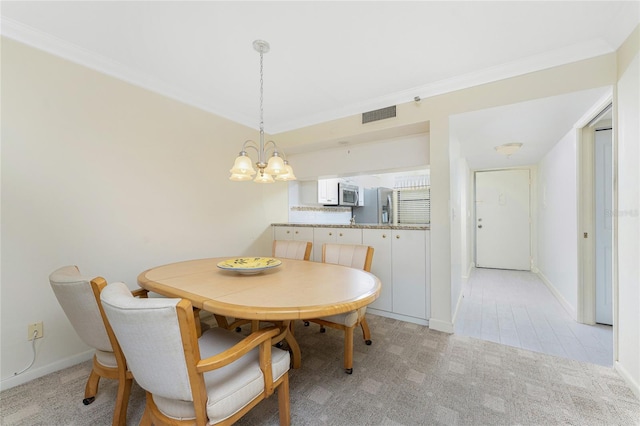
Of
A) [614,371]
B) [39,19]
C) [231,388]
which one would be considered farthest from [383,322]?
[39,19]

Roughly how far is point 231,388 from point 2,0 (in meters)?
2.64

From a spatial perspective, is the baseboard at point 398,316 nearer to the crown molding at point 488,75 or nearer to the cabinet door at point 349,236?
the cabinet door at point 349,236

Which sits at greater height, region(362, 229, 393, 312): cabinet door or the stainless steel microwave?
the stainless steel microwave

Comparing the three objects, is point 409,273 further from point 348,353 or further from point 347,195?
point 347,195

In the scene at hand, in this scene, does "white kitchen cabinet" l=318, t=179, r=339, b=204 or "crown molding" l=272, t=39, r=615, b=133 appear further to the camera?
"white kitchen cabinet" l=318, t=179, r=339, b=204

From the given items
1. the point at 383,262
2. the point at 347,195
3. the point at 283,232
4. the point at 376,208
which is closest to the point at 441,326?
the point at 383,262

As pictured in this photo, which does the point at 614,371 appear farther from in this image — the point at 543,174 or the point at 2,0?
the point at 2,0

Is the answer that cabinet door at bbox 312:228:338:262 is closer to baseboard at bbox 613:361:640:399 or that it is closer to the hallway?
the hallway

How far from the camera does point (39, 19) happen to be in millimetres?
1729

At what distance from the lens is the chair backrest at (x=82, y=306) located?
125 cm

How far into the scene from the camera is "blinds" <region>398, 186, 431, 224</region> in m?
4.75

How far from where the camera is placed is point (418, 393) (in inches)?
64.5

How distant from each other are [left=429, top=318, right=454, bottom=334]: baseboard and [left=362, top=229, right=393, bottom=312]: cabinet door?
45 cm

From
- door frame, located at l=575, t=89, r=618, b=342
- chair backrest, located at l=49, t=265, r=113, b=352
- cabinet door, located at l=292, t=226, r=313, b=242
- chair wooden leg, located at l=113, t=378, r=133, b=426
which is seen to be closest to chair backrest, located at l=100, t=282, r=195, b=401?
chair backrest, located at l=49, t=265, r=113, b=352
